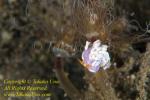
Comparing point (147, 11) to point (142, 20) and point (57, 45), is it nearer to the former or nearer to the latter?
point (142, 20)

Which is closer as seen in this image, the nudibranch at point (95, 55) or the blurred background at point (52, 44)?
the nudibranch at point (95, 55)

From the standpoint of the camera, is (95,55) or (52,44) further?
(52,44)

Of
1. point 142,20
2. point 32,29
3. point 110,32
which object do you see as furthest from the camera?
point 32,29

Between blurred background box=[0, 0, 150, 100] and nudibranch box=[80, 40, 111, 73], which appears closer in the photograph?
nudibranch box=[80, 40, 111, 73]

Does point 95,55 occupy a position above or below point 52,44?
below

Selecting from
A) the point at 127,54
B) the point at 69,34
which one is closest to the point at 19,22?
the point at 69,34

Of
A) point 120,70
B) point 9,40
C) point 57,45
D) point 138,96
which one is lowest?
point 138,96

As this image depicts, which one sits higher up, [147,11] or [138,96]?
[147,11]

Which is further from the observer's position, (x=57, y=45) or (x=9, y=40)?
(x=9, y=40)
